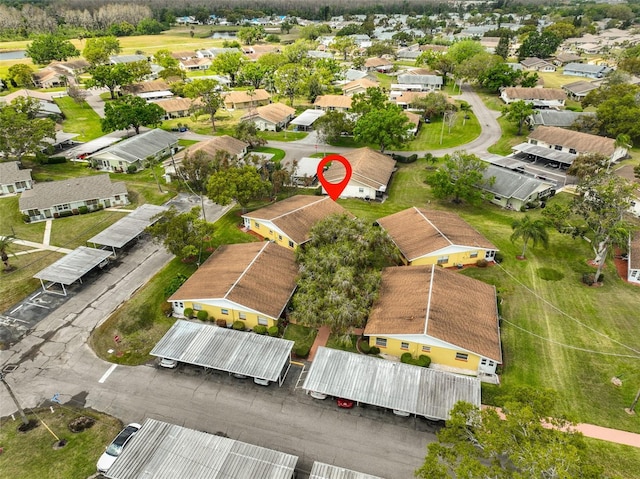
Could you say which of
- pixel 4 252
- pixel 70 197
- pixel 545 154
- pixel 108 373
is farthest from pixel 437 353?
pixel 545 154

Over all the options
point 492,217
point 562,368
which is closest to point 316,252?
point 562,368

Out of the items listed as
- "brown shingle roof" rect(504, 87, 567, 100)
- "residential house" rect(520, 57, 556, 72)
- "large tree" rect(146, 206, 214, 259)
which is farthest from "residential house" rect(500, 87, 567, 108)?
"large tree" rect(146, 206, 214, 259)

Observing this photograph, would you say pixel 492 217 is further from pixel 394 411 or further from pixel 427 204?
pixel 394 411

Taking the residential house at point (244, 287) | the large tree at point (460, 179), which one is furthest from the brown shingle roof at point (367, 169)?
the residential house at point (244, 287)

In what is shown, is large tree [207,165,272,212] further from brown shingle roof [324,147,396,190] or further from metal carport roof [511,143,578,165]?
metal carport roof [511,143,578,165]

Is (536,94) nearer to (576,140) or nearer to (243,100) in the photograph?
(576,140)

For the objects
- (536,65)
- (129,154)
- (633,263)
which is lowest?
(633,263)
